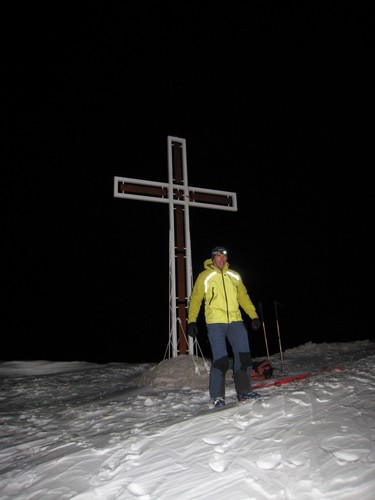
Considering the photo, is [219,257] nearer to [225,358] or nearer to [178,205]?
[225,358]

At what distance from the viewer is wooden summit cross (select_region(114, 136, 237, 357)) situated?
793cm

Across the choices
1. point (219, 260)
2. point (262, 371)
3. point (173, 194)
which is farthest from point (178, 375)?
point (173, 194)

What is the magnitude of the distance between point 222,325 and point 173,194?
4709mm

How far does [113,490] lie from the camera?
227 cm

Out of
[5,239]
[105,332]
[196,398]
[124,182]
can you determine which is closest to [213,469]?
[196,398]

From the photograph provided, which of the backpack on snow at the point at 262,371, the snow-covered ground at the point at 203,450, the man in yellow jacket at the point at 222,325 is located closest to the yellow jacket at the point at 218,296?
the man in yellow jacket at the point at 222,325

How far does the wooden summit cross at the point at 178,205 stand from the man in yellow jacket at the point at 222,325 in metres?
3.09

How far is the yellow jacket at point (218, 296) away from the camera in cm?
470

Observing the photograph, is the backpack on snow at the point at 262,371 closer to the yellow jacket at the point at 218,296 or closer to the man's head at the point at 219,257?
the yellow jacket at the point at 218,296

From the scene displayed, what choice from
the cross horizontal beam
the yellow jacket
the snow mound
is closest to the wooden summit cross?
the cross horizontal beam

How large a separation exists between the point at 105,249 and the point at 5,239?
11.1 metres

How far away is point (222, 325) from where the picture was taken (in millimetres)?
4672

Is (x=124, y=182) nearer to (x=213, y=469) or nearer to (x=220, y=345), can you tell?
(x=220, y=345)

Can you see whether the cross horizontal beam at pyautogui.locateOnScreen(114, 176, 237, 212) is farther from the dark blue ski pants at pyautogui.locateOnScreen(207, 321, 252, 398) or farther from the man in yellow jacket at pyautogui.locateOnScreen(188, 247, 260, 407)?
the dark blue ski pants at pyautogui.locateOnScreen(207, 321, 252, 398)
